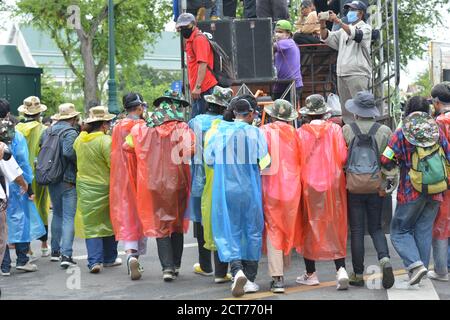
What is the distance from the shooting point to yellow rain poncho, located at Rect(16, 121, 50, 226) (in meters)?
11.8

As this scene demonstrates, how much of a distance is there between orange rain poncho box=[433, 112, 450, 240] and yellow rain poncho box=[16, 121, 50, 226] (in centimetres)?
502

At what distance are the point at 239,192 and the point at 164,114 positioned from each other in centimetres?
139

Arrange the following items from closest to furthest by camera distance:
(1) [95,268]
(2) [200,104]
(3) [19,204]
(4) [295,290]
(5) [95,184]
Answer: (4) [295,290] < (1) [95,268] < (5) [95,184] < (3) [19,204] < (2) [200,104]

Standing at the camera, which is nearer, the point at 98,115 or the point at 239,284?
the point at 239,284

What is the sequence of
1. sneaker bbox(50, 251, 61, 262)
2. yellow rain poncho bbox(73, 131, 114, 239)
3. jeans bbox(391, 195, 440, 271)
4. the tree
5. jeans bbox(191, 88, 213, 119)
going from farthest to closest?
the tree, sneaker bbox(50, 251, 61, 262), jeans bbox(191, 88, 213, 119), yellow rain poncho bbox(73, 131, 114, 239), jeans bbox(391, 195, 440, 271)

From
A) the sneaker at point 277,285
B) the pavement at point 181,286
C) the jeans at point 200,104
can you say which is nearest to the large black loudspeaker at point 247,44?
the jeans at point 200,104

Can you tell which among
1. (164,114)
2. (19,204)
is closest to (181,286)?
(164,114)

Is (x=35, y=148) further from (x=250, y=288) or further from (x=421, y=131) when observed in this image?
(x=421, y=131)

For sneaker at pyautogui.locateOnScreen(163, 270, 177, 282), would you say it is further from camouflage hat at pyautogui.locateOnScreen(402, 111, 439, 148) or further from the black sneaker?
camouflage hat at pyautogui.locateOnScreen(402, 111, 439, 148)

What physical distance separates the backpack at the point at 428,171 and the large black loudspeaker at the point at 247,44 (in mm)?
3186

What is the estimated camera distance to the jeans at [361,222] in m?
8.99

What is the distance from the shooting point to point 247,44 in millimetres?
11773

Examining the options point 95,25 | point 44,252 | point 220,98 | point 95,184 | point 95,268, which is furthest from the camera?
point 95,25

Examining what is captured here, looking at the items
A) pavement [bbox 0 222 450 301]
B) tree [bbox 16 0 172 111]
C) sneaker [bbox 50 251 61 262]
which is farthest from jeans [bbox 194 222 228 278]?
tree [bbox 16 0 172 111]
